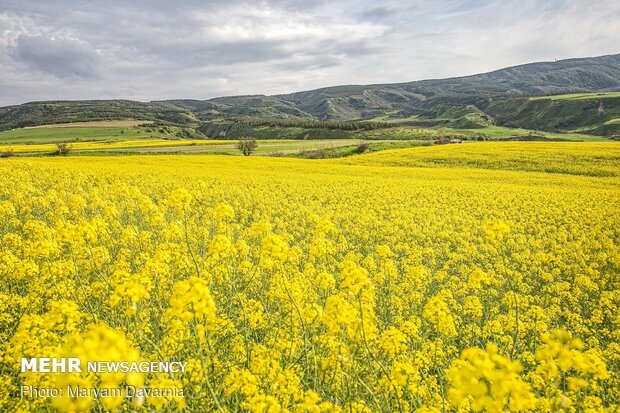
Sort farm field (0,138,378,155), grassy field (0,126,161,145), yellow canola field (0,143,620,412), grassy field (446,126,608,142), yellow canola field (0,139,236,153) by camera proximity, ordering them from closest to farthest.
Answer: yellow canola field (0,143,620,412)
farm field (0,138,378,155)
yellow canola field (0,139,236,153)
grassy field (446,126,608,142)
grassy field (0,126,161,145)

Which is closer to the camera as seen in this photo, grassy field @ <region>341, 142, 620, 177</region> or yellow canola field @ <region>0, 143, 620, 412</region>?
yellow canola field @ <region>0, 143, 620, 412</region>

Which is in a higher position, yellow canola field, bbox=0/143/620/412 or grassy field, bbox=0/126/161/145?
grassy field, bbox=0/126/161/145

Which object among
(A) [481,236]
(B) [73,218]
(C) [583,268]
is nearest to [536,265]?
(C) [583,268]

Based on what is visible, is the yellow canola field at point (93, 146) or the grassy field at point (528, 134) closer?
the yellow canola field at point (93, 146)

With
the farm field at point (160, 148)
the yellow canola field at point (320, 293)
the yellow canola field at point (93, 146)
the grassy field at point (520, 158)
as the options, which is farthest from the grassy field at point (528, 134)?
the yellow canola field at point (320, 293)

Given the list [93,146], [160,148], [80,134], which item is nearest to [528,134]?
[160,148]

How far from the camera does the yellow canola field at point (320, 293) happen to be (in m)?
3.69

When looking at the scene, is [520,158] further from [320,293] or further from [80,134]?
[80,134]


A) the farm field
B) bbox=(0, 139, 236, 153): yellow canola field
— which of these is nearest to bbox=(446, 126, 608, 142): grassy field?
the farm field

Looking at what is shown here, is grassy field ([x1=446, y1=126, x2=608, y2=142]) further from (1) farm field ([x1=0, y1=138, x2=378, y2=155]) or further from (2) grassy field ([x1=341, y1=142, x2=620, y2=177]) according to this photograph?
(2) grassy field ([x1=341, y1=142, x2=620, y2=177])

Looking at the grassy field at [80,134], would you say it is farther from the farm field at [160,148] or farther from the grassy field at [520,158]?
the grassy field at [520,158]

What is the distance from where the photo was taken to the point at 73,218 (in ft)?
46.7

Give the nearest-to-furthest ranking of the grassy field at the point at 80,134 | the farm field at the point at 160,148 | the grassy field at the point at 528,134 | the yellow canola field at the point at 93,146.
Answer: the farm field at the point at 160,148 → the yellow canola field at the point at 93,146 → the grassy field at the point at 528,134 → the grassy field at the point at 80,134

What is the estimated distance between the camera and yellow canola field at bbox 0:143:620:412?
369 centimetres
